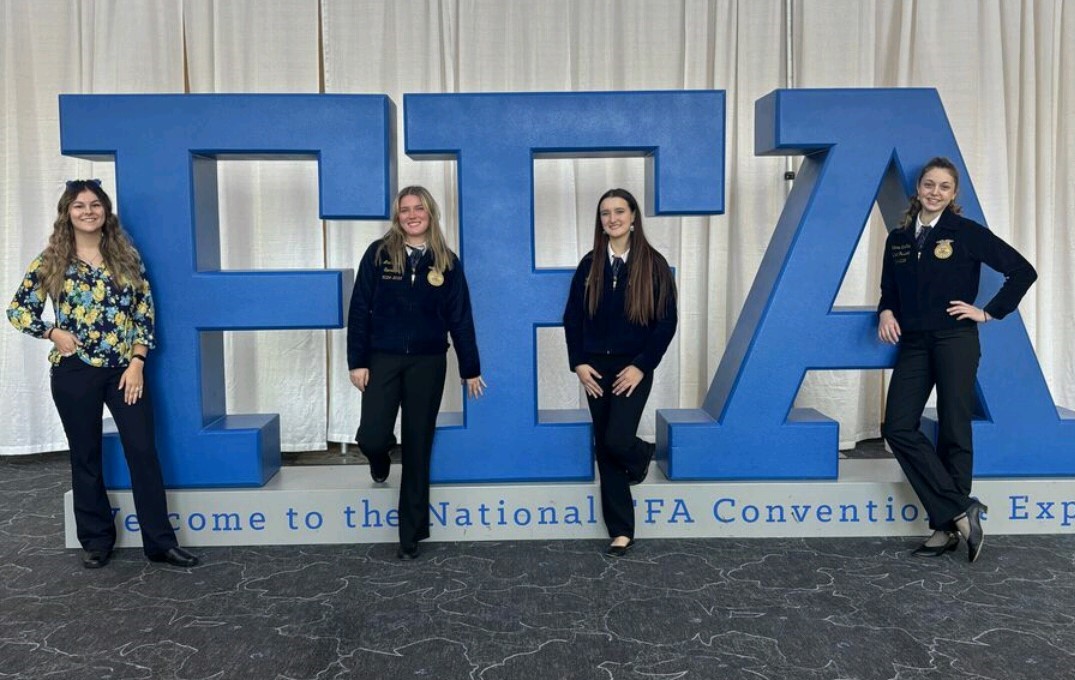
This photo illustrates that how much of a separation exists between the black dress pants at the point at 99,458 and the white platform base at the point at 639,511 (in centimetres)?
25

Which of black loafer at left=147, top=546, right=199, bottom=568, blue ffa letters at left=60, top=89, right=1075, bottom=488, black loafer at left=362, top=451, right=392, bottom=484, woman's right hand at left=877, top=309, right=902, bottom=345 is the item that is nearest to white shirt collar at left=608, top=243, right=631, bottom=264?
blue ffa letters at left=60, top=89, right=1075, bottom=488

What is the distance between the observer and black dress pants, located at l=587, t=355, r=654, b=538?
3039 mm

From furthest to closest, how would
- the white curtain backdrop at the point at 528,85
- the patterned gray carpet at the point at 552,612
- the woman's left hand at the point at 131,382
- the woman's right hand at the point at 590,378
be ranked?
the white curtain backdrop at the point at 528,85 → the woman's right hand at the point at 590,378 → the woman's left hand at the point at 131,382 → the patterned gray carpet at the point at 552,612

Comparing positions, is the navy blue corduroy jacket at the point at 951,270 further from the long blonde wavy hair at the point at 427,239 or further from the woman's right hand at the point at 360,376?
the woman's right hand at the point at 360,376

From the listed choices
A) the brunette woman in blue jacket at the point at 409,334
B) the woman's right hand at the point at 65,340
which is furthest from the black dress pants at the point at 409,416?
the woman's right hand at the point at 65,340

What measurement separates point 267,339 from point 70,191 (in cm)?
177

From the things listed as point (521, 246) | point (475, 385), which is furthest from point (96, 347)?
point (521, 246)

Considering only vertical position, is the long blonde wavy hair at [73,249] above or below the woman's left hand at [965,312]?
above

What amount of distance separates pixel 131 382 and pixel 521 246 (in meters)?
1.46

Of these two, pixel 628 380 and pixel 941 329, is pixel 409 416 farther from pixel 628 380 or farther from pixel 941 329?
pixel 941 329

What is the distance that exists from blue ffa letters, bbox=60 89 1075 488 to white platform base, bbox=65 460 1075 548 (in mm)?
80

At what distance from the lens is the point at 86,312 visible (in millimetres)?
2879

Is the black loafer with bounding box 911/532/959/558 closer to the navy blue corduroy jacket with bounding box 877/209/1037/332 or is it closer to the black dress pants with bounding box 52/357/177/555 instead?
the navy blue corduroy jacket with bounding box 877/209/1037/332

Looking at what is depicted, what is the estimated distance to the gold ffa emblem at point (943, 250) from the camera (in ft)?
9.82
